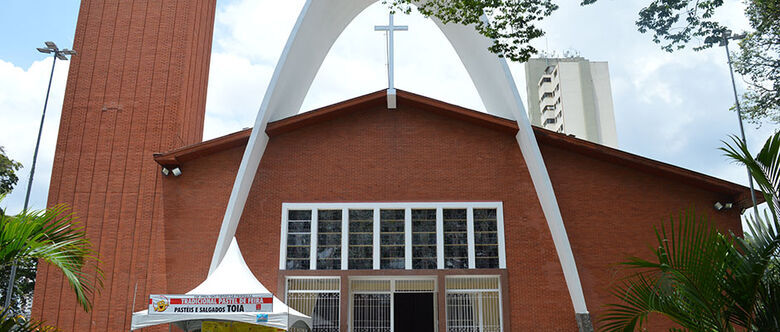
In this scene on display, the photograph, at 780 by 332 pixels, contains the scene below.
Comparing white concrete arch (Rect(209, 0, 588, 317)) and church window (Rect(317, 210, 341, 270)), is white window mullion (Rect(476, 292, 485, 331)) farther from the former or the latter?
church window (Rect(317, 210, 341, 270))

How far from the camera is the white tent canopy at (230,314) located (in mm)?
9422

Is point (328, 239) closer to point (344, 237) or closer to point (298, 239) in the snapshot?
point (344, 237)

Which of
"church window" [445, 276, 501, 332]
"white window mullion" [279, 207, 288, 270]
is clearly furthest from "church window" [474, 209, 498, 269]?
"white window mullion" [279, 207, 288, 270]

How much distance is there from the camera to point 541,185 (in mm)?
15578

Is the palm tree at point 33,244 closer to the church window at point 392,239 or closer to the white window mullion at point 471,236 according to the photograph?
the church window at point 392,239

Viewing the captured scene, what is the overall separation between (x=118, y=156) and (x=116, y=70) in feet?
8.78

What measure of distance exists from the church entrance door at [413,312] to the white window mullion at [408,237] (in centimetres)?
84

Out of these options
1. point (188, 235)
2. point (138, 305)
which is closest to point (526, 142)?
point (188, 235)

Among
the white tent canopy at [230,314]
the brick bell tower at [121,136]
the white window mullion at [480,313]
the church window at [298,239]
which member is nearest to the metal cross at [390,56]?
the church window at [298,239]

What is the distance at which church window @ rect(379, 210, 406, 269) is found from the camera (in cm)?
1584

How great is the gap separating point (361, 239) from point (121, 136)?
7.32 m

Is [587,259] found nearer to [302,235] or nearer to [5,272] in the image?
[302,235]

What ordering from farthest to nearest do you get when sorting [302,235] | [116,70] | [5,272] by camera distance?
[5,272]
[116,70]
[302,235]

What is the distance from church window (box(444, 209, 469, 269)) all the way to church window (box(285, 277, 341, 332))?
9.92 ft
